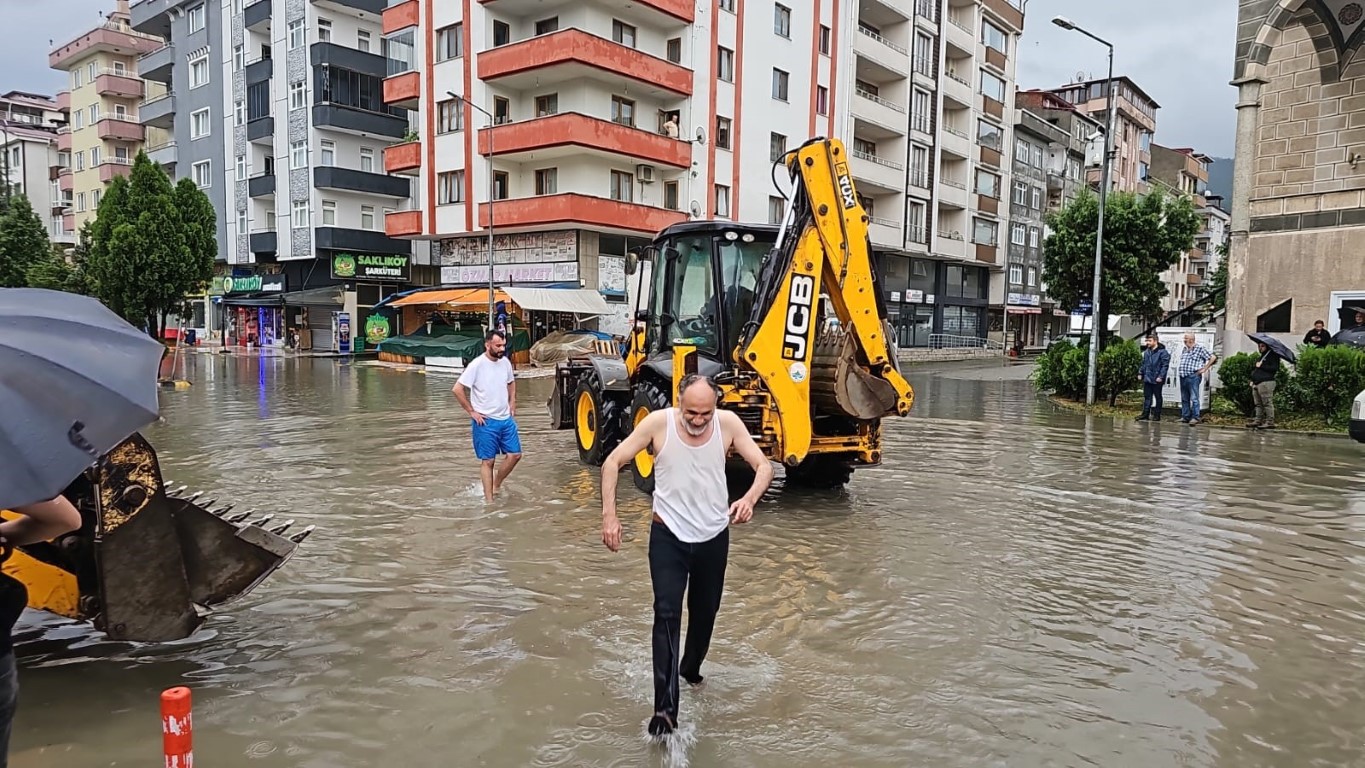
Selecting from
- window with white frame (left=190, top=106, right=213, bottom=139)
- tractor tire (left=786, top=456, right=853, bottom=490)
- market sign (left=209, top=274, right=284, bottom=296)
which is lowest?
tractor tire (left=786, top=456, right=853, bottom=490)

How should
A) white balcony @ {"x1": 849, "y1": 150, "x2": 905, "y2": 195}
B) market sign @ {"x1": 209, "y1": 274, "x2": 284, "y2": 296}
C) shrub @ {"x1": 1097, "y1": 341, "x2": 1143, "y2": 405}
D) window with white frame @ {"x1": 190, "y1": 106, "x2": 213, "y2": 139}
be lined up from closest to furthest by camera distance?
1. shrub @ {"x1": 1097, "y1": 341, "x2": 1143, "y2": 405}
2. white balcony @ {"x1": 849, "y1": 150, "x2": 905, "y2": 195}
3. market sign @ {"x1": 209, "y1": 274, "x2": 284, "y2": 296}
4. window with white frame @ {"x1": 190, "y1": 106, "x2": 213, "y2": 139}

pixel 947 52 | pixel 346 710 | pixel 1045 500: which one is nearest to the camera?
pixel 346 710

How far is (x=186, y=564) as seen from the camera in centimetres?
437

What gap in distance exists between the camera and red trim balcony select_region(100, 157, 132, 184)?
53.2 m

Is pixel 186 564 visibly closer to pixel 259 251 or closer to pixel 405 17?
pixel 405 17

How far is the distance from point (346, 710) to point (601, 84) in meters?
30.6

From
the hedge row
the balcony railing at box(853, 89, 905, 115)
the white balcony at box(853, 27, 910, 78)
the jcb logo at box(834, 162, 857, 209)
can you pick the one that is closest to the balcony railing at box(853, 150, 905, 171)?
the balcony railing at box(853, 89, 905, 115)

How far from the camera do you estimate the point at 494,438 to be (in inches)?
332

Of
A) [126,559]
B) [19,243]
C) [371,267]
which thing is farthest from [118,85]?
[126,559]

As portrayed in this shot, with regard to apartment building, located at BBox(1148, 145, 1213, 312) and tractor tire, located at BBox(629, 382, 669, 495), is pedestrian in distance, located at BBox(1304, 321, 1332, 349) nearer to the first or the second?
tractor tire, located at BBox(629, 382, 669, 495)

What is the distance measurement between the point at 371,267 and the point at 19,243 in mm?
15013

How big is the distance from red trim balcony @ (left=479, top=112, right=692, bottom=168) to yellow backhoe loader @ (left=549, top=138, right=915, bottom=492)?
2221cm

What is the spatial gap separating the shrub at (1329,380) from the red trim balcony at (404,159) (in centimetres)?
3134

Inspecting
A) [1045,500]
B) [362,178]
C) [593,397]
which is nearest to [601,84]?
[362,178]
